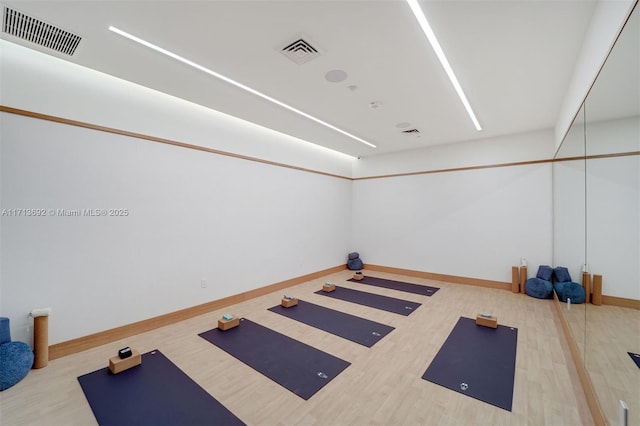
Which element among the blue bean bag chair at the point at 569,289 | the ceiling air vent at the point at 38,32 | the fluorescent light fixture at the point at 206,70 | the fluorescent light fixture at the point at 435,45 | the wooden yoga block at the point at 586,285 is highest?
the fluorescent light fixture at the point at 435,45

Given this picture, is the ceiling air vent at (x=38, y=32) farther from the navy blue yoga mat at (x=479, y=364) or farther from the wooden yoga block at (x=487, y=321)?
the wooden yoga block at (x=487, y=321)

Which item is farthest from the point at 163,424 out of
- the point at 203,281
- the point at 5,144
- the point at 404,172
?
the point at 404,172

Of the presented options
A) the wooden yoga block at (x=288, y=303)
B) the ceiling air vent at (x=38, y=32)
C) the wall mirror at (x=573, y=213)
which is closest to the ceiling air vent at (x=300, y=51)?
the ceiling air vent at (x=38, y=32)

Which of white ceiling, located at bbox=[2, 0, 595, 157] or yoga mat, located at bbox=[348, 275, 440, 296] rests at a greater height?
white ceiling, located at bbox=[2, 0, 595, 157]

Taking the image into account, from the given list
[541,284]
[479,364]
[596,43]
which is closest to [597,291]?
[479,364]

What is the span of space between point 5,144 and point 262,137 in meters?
3.23

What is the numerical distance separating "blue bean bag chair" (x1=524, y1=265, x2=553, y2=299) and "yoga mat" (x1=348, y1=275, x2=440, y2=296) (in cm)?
156

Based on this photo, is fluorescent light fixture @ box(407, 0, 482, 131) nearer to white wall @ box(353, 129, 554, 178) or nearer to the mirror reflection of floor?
white wall @ box(353, 129, 554, 178)

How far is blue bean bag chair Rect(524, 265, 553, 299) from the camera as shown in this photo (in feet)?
14.8

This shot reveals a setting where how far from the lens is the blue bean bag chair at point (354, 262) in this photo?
23.2 ft

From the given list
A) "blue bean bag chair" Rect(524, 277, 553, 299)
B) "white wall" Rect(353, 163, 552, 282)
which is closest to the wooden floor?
"blue bean bag chair" Rect(524, 277, 553, 299)

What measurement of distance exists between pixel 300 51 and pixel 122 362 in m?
3.46

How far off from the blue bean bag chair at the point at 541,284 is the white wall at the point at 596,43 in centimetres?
290

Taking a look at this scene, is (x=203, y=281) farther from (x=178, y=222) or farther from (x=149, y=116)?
(x=149, y=116)
